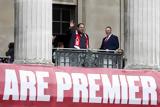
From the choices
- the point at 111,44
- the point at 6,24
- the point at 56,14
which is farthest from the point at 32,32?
the point at 56,14

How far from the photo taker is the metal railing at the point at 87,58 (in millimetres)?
27938

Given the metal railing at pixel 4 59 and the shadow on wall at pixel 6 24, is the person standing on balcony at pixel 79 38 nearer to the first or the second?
the metal railing at pixel 4 59

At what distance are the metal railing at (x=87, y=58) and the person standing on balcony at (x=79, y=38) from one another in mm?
234

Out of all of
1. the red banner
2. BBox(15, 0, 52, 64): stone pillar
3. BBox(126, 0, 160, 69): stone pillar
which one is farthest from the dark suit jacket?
BBox(15, 0, 52, 64): stone pillar

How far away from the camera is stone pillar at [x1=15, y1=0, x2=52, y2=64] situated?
85.4ft

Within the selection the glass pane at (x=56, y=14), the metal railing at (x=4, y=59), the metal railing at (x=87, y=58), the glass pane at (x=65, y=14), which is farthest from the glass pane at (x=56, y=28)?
the metal railing at (x=4, y=59)

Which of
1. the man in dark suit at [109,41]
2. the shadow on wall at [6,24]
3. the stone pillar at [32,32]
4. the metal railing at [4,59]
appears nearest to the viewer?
the stone pillar at [32,32]

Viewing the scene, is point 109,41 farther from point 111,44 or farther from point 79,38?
point 79,38

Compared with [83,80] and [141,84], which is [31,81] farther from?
[141,84]

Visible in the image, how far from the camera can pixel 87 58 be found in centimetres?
2816

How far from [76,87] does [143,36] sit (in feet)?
10.6

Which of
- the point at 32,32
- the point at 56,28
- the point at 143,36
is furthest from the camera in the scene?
the point at 56,28

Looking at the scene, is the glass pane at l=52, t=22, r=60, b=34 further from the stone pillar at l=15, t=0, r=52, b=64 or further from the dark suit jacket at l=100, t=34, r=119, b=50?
the stone pillar at l=15, t=0, r=52, b=64

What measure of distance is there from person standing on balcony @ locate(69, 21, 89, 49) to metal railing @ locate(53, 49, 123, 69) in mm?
234
